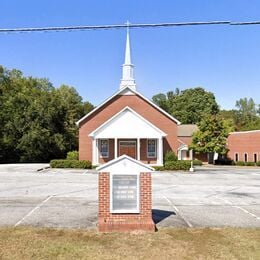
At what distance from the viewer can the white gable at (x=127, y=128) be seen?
39906 millimetres

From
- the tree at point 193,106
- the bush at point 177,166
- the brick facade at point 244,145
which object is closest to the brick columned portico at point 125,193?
the bush at point 177,166

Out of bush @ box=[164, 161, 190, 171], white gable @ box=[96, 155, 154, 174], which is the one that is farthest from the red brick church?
white gable @ box=[96, 155, 154, 174]

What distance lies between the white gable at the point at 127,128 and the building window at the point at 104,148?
1798 millimetres

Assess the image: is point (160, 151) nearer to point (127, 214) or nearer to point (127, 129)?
point (127, 129)

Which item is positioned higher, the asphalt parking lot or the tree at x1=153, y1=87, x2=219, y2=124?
the tree at x1=153, y1=87, x2=219, y2=124

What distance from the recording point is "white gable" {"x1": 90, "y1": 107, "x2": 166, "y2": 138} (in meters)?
39.9

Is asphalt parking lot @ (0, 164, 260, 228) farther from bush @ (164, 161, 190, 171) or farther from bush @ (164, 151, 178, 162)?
→ bush @ (164, 151, 178, 162)

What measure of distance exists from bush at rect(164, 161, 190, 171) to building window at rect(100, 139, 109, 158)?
676 cm

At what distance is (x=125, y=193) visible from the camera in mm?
11133

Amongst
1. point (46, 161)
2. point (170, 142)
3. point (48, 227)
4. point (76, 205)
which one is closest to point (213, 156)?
point (170, 142)

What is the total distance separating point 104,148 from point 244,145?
25.6 m

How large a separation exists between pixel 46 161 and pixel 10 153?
206 inches

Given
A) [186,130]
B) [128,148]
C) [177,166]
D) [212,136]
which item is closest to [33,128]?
[128,148]

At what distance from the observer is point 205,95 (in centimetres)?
9950
